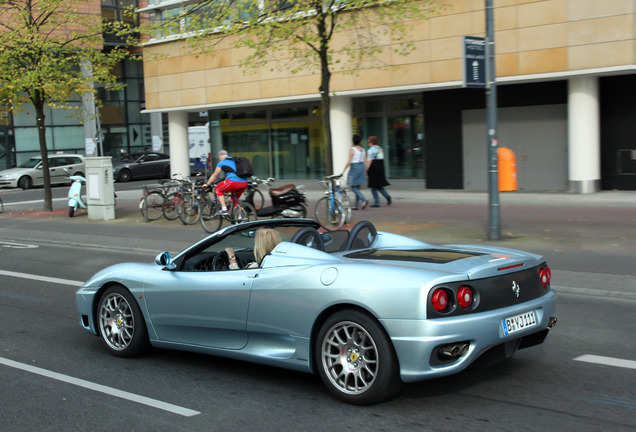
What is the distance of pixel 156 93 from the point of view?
3055 centimetres

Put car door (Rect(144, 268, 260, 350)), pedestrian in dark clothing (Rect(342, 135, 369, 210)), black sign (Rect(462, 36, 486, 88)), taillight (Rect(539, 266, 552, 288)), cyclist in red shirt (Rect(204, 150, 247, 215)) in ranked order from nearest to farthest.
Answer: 1. taillight (Rect(539, 266, 552, 288))
2. car door (Rect(144, 268, 260, 350))
3. black sign (Rect(462, 36, 486, 88))
4. cyclist in red shirt (Rect(204, 150, 247, 215))
5. pedestrian in dark clothing (Rect(342, 135, 369, 210))

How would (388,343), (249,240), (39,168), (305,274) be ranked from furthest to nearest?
1. (39,168)
2. (249,240)
3. (305,274)
4. (388,343)

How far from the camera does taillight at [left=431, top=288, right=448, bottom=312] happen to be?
4453 millimetres

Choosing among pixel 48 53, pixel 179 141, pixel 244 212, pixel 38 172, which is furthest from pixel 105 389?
pixel 38 172

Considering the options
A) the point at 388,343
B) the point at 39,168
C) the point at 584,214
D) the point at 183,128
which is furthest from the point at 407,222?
the point at 39,168

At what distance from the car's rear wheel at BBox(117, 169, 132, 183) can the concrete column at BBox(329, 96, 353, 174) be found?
17.6 meters

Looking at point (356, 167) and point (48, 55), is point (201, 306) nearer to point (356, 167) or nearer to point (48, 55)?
point (356, 167)

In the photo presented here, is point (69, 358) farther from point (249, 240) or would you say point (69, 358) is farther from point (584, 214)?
point (584, 214)

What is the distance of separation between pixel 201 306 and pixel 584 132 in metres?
16.7

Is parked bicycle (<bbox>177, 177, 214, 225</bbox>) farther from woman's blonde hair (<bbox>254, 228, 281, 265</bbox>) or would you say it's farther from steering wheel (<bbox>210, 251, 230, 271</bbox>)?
woman's blonde hair (<bbox>254, 228, 281, 265</bbox>)

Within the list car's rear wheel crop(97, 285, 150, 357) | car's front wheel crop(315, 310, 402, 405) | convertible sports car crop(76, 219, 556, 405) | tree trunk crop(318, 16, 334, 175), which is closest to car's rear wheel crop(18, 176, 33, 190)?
tree trunk crop(318, 16, 334, 175)

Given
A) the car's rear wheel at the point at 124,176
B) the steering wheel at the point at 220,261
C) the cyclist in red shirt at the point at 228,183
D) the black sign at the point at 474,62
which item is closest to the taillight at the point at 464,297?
the steering wheel at the point at 220,261

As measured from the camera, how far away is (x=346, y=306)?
4770 mm

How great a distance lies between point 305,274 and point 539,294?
1.63 metres
